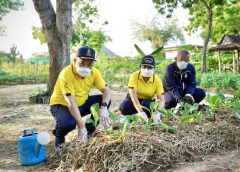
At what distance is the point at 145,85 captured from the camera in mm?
3510

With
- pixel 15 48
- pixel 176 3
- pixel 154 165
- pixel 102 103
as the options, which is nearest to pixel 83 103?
pixel 102 103

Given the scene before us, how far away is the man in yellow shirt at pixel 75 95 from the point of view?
105 inches

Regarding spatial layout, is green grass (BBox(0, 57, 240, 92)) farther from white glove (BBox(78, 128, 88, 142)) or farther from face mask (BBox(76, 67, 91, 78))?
white glove (BBox(78, 128, 88, 142))

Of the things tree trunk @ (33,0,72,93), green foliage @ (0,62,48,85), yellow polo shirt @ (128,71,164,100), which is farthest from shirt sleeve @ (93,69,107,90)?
green foliage @ (0,62,48,85)

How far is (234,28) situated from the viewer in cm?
2589

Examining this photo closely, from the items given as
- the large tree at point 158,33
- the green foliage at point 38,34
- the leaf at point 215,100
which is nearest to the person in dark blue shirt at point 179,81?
the leaf at point 215,100

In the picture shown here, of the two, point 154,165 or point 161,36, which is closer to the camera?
point 154,165

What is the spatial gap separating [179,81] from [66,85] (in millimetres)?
2017

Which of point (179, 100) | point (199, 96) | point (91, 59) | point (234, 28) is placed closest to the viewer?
point (91, 59)

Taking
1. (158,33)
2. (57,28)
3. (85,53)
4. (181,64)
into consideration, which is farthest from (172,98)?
(158,33)

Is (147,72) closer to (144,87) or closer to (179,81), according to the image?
(144,87)

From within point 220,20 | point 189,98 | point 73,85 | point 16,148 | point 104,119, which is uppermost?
point 220,20

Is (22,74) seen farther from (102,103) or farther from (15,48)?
(15,48)

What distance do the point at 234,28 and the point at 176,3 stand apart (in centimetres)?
1398
